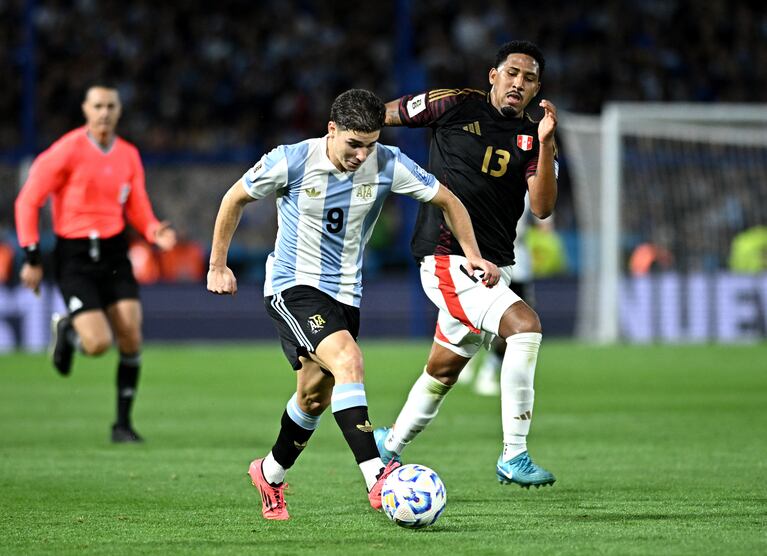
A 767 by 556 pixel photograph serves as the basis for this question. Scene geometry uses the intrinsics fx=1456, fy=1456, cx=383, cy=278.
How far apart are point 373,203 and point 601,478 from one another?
2.24 meters

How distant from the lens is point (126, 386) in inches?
386

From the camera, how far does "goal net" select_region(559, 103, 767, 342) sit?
20156 millimetres

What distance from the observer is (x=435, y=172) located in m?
7.73

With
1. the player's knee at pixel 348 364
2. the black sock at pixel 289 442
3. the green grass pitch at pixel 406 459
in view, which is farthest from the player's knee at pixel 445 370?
the player's knee at pixel 348 364

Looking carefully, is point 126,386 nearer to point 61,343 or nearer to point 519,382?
point 61,343

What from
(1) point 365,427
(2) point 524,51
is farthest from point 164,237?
(1) point 365,427

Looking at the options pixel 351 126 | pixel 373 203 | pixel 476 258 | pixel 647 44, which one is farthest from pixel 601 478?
pixel 647 44

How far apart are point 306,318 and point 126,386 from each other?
3.82 metres

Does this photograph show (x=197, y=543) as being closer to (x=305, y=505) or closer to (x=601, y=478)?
(x=305, y=505)

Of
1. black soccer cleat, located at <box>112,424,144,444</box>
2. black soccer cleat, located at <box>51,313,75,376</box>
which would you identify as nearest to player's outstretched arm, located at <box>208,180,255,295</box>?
black soccer cleat, located at <box>112,424,144,444</box>

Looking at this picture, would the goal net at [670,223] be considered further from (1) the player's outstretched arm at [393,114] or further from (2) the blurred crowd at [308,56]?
(1) the player's outstretched arm at [393,114]

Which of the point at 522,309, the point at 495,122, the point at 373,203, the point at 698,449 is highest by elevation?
the point at 495,122

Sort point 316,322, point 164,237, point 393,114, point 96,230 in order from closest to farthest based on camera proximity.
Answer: point 316,322
point 393,114
point 164,237
point 96,230

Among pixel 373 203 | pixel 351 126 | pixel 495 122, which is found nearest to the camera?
pixel 351 126
